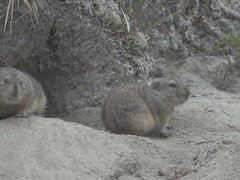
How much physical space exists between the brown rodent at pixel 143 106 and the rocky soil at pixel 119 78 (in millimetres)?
286

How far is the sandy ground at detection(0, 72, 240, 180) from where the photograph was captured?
17.6 ft

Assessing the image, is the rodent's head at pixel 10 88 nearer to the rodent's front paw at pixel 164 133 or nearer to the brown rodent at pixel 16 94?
the brown rodent at pixel 16 94

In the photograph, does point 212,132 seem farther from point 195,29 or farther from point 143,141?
point 195,29

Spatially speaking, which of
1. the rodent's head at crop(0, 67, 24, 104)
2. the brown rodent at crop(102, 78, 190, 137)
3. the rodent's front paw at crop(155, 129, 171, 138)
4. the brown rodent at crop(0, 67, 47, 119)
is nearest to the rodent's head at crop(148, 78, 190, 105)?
the brown rodent at crop(102, 78, 190, 137)

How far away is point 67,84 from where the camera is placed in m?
8.62

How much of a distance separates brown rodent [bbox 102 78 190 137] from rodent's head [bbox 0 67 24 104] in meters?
1.35

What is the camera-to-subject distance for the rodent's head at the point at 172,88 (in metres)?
7.95

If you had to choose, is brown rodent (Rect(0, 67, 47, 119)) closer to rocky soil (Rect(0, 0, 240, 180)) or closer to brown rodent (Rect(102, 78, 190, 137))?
rocky soil (Rect(0, 0, 240, 180))

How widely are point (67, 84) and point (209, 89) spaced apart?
2365 mm

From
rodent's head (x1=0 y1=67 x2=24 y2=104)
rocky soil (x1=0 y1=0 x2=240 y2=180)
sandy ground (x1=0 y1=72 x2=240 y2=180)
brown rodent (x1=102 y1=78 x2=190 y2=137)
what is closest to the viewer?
sandy ground (x1=0 y1=72 x2=240 y2=180)

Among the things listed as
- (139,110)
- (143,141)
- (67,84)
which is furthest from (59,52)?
(143,141)


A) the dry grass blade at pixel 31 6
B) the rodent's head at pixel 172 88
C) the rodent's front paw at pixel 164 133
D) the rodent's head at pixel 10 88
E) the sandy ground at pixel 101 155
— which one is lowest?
the rodent's front paw at pixel 164 133

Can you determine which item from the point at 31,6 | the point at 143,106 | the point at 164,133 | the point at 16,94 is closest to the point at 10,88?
the point at 16,94

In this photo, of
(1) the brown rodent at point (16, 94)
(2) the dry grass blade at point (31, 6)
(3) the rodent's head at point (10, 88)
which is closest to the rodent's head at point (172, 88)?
(1) the brown rodent at point (16, 94)
